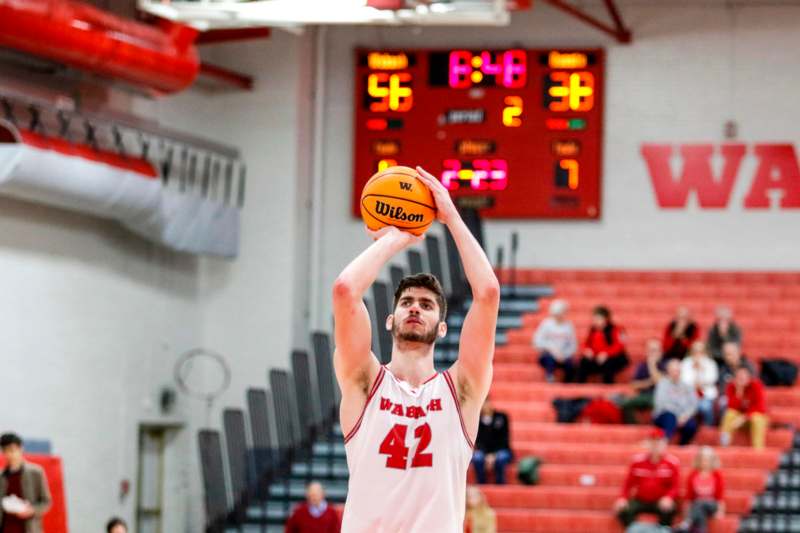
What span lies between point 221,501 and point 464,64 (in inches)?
296

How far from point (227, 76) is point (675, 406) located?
25.8ft

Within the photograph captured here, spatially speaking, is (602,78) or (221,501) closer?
(221,501)

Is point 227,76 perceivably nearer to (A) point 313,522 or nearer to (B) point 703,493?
(A) point 313,522

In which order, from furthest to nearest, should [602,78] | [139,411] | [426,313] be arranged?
[602,78] → [139,411] → [426,313]

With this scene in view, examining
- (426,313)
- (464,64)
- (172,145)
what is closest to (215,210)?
(172,145)

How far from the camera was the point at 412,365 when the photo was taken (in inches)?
230

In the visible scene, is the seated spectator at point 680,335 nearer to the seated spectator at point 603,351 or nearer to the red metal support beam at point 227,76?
the seated spectator at point 603,351

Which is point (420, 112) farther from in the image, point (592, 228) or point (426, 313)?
point (426, 313)

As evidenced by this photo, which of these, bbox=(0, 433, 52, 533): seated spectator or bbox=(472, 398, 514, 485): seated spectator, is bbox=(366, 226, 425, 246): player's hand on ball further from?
bbox=(472, 398, 514, 485): seated spectator

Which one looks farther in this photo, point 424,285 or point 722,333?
point 722,333

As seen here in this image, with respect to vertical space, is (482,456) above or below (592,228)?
below

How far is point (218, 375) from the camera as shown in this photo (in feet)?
71.9

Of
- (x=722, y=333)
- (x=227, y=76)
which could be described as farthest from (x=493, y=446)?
(x=227, y=76)

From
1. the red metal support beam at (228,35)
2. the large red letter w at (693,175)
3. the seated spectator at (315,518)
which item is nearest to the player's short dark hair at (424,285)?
the seated spectator at (315,518)
